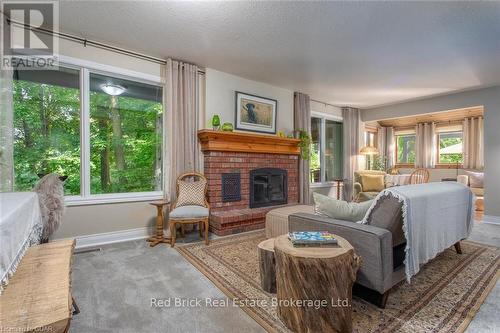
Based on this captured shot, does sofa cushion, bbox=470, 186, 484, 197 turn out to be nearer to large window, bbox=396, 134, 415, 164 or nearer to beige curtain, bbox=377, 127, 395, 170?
large window, bbox=396, 134, 415, 164

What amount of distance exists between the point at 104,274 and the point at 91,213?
107 cm

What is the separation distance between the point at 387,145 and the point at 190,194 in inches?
261

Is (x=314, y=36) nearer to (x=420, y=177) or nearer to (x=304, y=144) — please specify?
(x=304, y=144)

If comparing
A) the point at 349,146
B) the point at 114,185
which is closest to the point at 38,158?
the point at 114,185

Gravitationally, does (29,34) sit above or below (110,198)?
above

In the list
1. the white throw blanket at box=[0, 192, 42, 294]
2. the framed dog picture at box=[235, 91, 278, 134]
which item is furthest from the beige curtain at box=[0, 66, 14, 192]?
the framed dog picture at box=[235, 91, 278, 134]

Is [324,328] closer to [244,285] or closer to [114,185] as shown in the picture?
[244,285]

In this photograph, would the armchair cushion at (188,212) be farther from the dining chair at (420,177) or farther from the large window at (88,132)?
the dining chair at (420,177)

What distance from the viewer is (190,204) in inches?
126

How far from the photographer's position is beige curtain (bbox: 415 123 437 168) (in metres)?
6.68

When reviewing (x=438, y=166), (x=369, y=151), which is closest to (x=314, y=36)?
(x=369, y=151)

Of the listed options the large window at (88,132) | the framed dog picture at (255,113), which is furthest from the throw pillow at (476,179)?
→ the large window at (88,132)

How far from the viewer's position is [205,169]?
371 centimetres

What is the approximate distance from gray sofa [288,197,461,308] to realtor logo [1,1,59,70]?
315cm
